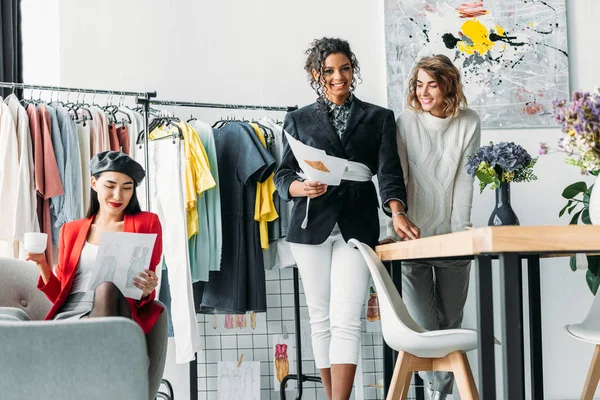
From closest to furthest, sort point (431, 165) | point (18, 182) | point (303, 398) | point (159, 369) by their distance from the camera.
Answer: point (159, 369)
point (431, 165)
point (18, 182)
point (303, 398)

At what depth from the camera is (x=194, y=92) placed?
3822mm

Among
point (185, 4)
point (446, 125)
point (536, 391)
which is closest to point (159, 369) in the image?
point (536, 391)

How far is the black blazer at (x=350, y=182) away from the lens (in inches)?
103

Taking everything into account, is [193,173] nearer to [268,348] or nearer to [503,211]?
[268,348]

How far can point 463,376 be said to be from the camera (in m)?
1.94

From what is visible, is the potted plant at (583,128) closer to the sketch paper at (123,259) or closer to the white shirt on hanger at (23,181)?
the sketch paper at (123,259)

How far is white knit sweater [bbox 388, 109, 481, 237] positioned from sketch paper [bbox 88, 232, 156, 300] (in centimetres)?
103

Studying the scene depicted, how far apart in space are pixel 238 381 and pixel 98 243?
1.45 metres

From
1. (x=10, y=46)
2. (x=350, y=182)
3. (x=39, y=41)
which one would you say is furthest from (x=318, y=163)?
(x=39, y=41)

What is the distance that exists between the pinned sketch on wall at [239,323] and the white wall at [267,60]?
109cm

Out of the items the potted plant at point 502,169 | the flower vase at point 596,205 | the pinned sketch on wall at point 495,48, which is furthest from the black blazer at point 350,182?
the pinned sketch on wall at point 495,48

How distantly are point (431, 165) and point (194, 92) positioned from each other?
1579 millimetres

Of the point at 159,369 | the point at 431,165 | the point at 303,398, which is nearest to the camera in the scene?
the point at 159,369

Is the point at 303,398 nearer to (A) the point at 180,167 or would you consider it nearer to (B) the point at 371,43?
(A) the point at 180,167
